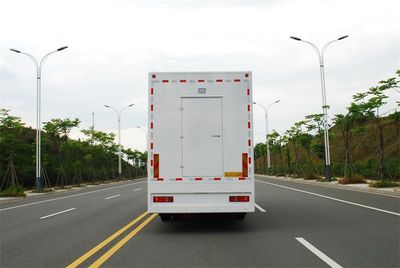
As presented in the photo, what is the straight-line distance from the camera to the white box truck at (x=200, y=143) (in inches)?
331

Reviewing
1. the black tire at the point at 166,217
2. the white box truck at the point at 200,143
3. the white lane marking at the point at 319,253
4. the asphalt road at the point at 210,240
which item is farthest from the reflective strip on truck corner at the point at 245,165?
the black tire at the point at 166,217

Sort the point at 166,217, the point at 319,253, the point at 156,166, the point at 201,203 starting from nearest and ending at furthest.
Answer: the point at 319,253 → the point at 201,203 → the point at 156,166 → the point at 166,217

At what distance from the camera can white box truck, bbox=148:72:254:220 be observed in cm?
841

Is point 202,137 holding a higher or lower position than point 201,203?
higher

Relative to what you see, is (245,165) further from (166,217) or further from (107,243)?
(107,243)

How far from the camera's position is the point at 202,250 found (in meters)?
6.79

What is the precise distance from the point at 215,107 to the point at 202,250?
318 centimetres

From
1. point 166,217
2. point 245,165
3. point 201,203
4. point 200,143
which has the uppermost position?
point 200,143

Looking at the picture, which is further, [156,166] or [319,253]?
[156,166]

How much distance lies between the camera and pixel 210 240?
7.65 m

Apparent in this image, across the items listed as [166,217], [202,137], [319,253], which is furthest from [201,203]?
[319,253]

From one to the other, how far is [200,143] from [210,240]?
6.81 feet

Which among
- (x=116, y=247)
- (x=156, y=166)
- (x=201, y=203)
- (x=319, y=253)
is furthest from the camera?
A: (x=156, y=166)

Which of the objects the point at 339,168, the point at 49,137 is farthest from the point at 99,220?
the point at 339,168
